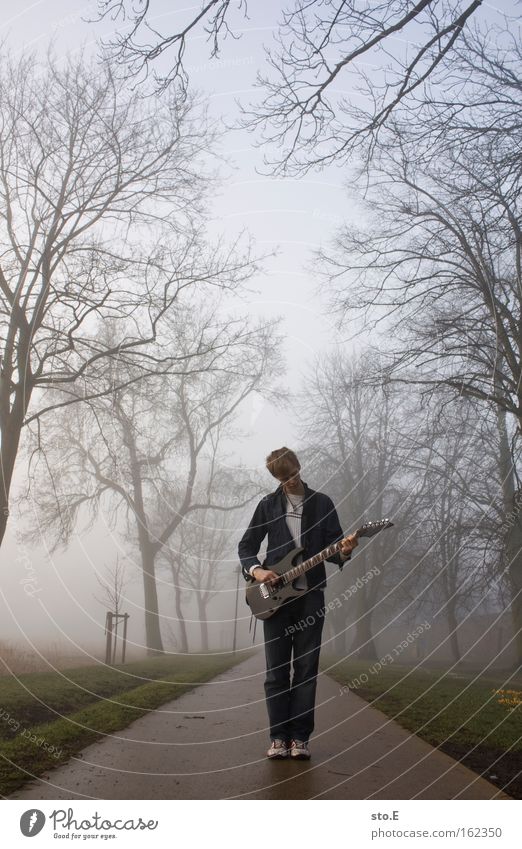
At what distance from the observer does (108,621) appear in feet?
29.9

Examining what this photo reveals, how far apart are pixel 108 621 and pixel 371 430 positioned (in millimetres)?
4407

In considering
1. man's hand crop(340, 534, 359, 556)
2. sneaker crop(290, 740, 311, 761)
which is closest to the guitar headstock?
man's hand crop(340, 534, 359, 556)

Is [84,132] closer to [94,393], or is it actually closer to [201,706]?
[94,393]

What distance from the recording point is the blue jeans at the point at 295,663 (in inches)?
149

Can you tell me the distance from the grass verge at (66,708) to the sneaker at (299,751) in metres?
1.13

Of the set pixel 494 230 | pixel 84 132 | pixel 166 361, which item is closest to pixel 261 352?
pixel 166 361

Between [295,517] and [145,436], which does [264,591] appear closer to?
[295,517]

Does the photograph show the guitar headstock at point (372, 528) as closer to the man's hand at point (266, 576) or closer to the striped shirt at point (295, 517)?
the striped shirt at point (295, 517)

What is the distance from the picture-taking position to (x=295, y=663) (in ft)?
12.9

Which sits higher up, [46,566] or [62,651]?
[46,566]

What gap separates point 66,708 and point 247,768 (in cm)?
229

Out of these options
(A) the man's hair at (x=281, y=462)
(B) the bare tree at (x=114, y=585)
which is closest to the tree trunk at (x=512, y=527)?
(A) the man's hair at (x=281, y=462)

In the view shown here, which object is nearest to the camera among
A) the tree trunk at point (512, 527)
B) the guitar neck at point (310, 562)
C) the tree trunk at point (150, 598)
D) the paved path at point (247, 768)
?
the paved path at point (247, 768)

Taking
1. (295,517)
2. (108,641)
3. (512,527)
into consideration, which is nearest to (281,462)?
(295,517)
